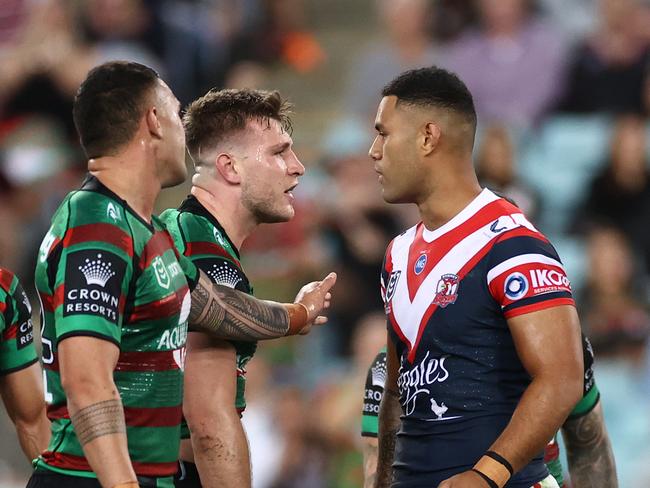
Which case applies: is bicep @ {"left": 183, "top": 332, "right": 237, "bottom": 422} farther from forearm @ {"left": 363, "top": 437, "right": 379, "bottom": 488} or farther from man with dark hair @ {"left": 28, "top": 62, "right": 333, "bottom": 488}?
forearm @ {"left": 363, "top": 437, "right": 379, "bottom": 488}

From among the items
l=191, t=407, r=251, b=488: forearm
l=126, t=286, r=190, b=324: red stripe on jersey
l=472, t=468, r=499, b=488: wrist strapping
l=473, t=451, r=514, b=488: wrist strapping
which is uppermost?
l=126, t=286, r=190, b=324: red stripe on jersey

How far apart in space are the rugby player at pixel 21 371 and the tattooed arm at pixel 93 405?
4.06 ft

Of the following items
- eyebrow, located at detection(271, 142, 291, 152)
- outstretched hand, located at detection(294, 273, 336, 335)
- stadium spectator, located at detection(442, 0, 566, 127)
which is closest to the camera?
outstretched hand, located at detection(294, 273, 336, 335)

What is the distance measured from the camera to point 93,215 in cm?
358

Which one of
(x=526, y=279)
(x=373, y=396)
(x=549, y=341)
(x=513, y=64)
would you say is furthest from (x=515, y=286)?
(x=513, y=64)

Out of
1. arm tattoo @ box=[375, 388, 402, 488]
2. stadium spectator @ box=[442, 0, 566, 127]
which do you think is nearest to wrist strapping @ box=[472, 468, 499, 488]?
arm tattoo @ box=[375, 388, 402, 488]

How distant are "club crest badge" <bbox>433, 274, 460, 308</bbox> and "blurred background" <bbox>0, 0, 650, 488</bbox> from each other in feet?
14.6

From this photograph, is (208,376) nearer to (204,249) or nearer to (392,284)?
(204,249)

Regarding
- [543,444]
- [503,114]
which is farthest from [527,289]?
[503,114]

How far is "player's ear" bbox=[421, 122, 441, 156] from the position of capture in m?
4.27

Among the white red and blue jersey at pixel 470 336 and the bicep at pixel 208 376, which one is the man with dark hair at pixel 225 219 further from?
the white red and blue jersey at pixel 470 336

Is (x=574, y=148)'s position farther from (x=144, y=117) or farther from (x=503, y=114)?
(x=144, y=117)

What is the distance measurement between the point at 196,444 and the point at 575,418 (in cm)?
160

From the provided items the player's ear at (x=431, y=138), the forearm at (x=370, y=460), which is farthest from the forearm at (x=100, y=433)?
the forearm at (x=370, y=460)
